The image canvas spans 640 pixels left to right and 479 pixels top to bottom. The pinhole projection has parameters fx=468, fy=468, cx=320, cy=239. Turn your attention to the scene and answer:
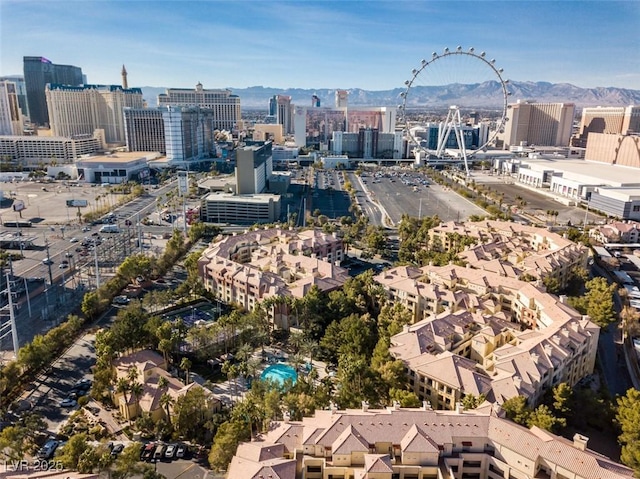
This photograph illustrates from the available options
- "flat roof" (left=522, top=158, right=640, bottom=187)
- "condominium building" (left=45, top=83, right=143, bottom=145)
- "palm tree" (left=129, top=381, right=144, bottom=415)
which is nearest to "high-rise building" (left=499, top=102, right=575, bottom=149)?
"flat roof" (left=522, top=158, right=640, bottom=187)

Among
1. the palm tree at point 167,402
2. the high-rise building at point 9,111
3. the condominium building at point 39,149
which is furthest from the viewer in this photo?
the high-rise building at point 9,111

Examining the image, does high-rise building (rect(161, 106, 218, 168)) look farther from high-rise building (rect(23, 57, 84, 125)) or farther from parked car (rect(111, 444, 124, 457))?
parked car (rect(111, 444, 124, 457))

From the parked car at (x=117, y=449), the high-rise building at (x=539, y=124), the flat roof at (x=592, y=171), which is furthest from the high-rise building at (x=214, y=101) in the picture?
the parked car at (x=117, y=449)

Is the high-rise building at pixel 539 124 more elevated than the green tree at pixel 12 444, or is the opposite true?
the high-rise building at pixel 539 124

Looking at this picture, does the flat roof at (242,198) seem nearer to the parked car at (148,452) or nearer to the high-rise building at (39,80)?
the parked car at (148,452)

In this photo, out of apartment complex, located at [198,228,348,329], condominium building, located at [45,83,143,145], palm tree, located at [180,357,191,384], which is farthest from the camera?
condominium building, located at [45,83,143,145]

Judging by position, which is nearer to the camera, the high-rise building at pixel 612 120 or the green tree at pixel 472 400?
the green tree at pixel 472 400
